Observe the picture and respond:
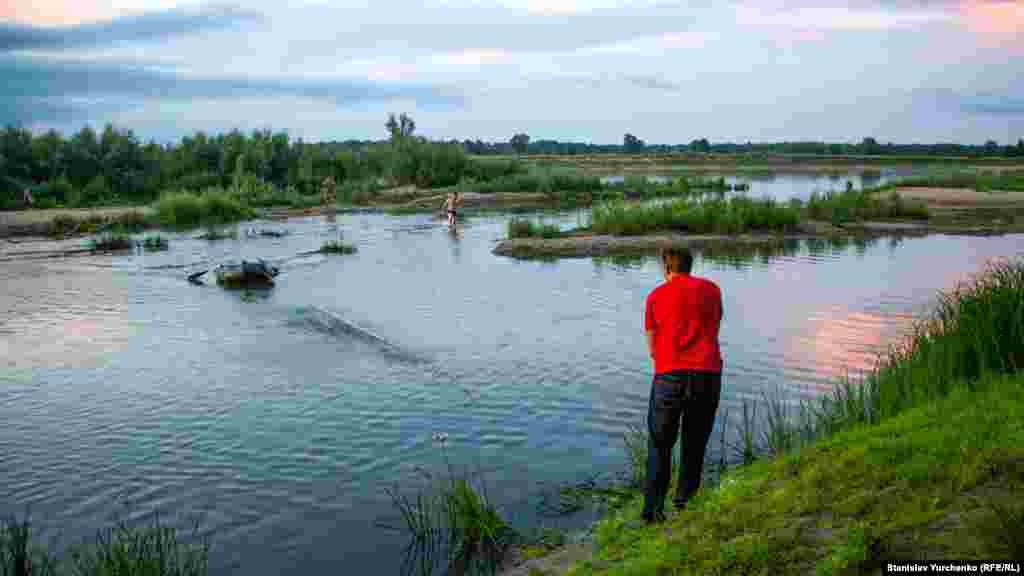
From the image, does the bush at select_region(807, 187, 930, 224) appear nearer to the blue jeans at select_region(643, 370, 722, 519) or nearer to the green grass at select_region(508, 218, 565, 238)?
the green grass at select_region(508, 218, 565, 238)

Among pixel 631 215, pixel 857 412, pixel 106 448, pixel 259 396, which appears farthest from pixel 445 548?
pixel 631 215

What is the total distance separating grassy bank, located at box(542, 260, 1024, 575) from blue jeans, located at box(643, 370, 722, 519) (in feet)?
0.63

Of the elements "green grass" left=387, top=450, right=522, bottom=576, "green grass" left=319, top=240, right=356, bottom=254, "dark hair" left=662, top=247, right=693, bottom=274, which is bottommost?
"green grass" left=387, top=450, right=522, bottom=576

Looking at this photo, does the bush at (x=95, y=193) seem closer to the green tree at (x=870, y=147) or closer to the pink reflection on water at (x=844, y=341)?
the pink reflection on water at (x=844, y=341)

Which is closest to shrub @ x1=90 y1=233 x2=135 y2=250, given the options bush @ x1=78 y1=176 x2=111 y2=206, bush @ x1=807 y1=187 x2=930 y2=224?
bush @ x1=78 y1=176 x2=111 y2=206

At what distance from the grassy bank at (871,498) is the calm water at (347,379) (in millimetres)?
1893

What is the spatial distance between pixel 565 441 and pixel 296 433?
3062 millimetres

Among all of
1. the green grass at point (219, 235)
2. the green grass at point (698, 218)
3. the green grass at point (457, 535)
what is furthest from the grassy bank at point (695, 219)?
the green grass at point (457, 535)

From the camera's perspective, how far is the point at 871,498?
5.35 meters

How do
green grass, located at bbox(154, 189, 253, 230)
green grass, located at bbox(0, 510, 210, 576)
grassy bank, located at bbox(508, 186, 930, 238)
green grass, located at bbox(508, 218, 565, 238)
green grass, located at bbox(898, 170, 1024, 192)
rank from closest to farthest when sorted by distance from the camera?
1. green grass, located at bbox(0, 510, 210, 576)
2. green grass, located at bbox(508, 218, 565, 238)
3. grassy bank, located at bbox(508, 186, 930, 238)
4. green grass, located at bbox(154, 189, 253, 230)
5. green grass, located at bbox(898, 170, 1024, 192)

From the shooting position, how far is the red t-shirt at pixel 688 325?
6246mm

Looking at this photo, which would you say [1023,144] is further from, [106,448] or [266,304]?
[106,448]

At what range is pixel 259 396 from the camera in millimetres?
12266

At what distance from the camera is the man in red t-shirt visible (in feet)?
20.5
